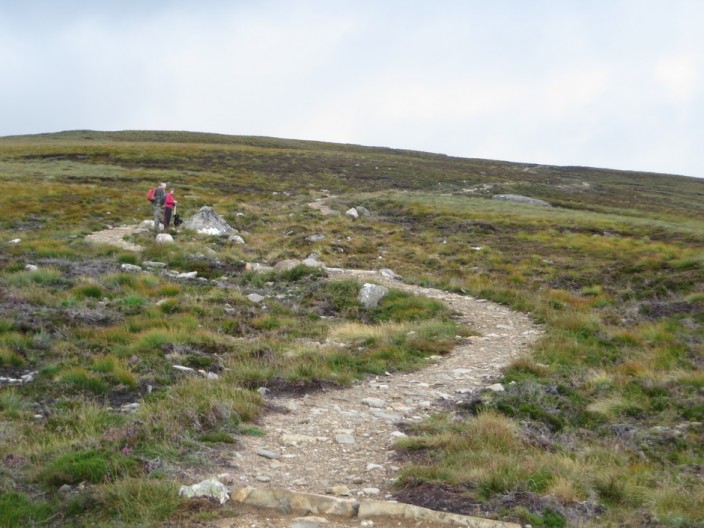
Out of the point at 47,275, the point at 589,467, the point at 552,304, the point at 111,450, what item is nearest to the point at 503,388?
the point at 589,467

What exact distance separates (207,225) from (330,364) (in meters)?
17.0

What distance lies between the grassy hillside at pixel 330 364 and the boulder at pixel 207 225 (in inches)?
44.0

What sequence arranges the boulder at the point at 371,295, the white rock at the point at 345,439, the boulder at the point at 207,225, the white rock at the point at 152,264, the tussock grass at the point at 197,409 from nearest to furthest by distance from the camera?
the tussock grass at the point at 197,409
the white rock at the point at 345,439
the boulder at the point at 371,295
the white rock at the point at 152,264
the boulder at the point at 207,225

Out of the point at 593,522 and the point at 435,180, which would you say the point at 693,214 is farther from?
the point at 593,522

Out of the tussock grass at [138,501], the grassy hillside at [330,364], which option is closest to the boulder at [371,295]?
the grassy hillside at [330,364]

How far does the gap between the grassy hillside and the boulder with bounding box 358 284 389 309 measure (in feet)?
0.92

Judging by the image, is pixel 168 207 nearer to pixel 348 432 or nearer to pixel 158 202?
pixel 158 202

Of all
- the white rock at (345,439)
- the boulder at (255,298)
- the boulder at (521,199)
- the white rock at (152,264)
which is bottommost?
the white rock at (152,264)

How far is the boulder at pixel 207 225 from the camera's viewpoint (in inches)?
990

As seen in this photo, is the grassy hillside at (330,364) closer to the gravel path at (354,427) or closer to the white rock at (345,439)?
the gravel path at (354,427)

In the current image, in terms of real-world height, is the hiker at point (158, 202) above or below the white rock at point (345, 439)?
above

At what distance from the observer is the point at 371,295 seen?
14977 millimetres

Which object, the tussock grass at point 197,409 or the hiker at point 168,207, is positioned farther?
the hiker at point 168,207

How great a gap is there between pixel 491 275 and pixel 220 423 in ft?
50.9
